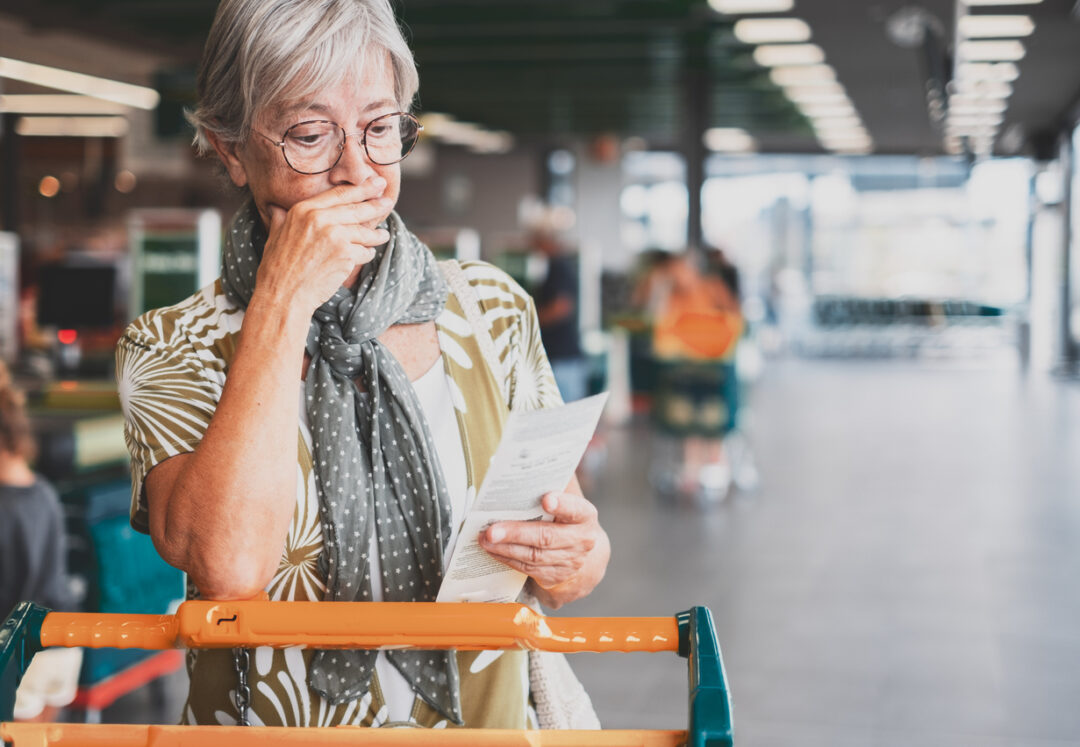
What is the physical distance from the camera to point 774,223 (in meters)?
25.0

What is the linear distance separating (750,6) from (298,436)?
979 cm

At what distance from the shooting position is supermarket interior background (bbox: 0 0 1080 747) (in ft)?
13.4

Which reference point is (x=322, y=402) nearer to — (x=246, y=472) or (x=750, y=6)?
(x=246, y=472)

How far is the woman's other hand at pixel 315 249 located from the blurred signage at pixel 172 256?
336 centimetres

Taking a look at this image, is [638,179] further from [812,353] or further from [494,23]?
[494,23]

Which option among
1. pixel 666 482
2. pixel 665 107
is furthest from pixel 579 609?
pixel 665 107

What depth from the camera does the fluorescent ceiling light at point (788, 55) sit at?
40.8 ft

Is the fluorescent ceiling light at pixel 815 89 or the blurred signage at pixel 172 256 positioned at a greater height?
the fluorescent ceiling light at pixel 815 89

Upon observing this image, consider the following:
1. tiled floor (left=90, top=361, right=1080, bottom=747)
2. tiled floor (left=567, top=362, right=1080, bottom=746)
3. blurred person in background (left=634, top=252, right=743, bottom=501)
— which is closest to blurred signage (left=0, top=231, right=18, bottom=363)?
tiled floor (left=90, top=361, right=1080, bottom=747)

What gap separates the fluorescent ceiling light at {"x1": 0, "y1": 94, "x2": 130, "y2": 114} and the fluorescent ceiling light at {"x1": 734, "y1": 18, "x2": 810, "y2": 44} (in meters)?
7.78

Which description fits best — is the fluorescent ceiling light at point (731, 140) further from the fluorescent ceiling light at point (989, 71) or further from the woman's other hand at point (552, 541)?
the woman's other hand at point (552, 541)

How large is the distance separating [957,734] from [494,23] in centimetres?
891

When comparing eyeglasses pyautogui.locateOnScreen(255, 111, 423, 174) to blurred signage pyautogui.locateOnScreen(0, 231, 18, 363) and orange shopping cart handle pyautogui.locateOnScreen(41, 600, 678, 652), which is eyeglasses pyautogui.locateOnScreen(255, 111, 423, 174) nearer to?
orange shopping cart handle pyautogui.locateOnScreen(41, 600, 678, 652)

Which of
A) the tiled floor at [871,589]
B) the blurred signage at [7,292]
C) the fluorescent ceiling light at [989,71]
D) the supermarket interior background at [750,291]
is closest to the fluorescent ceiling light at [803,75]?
the supermarket interior background at [750,291]
